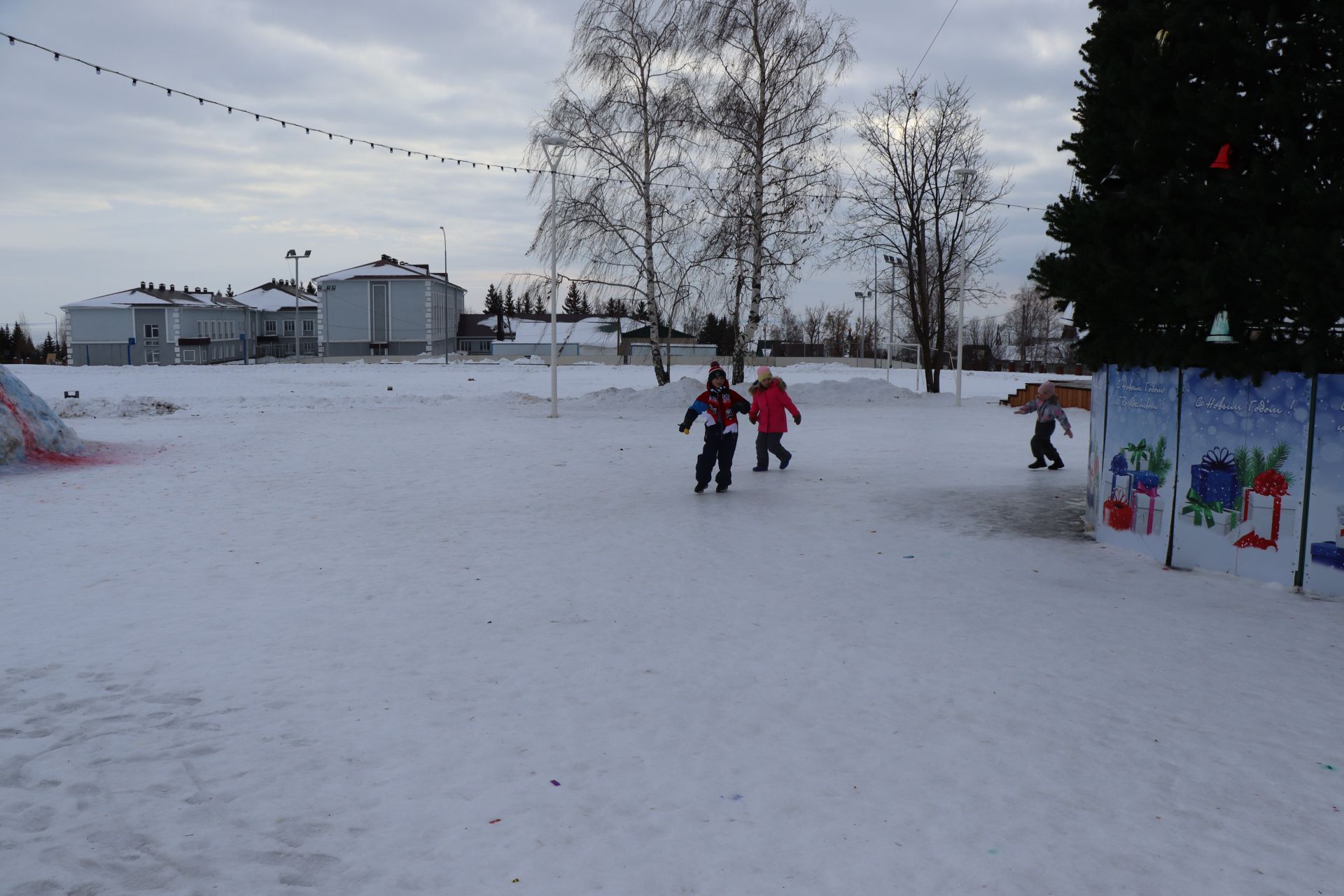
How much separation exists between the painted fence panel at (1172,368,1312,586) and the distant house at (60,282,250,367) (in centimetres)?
8602

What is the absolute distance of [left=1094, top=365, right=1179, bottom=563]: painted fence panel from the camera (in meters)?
7.89

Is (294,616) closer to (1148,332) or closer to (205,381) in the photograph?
(1148,332)

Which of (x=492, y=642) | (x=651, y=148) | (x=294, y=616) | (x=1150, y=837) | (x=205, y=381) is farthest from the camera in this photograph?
(x=205, y=381)

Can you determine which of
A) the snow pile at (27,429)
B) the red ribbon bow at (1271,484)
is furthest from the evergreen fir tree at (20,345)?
the red ribbon bow at (1271,484)

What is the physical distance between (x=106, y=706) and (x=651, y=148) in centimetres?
2489

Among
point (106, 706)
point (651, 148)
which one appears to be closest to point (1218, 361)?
point (106, 706)

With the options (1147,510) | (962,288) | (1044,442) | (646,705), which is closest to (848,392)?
(962,288)

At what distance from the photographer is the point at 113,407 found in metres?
22.7

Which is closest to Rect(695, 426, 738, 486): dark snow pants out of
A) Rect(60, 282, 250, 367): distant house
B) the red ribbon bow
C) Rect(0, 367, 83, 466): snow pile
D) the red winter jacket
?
the red winter jacket

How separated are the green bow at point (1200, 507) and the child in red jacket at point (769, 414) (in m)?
5.91

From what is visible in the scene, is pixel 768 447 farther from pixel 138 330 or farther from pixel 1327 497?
pixel 138 330

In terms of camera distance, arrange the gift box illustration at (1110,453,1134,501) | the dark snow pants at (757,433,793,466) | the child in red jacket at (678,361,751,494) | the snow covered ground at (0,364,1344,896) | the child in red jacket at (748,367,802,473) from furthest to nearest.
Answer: the dark snow pants at (757,433,793,466)
the child in red jacket at (748,367,802,473)
the child in red jacket at (678,361,751,494)
the gift box illustration at (1110,453,1134,501)
the snow covered ground at (0,364,1344,896)

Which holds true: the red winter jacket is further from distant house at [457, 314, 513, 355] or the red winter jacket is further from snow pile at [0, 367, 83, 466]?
distant house at [457, 314, 513, 355]

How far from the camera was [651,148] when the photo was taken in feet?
90.0
